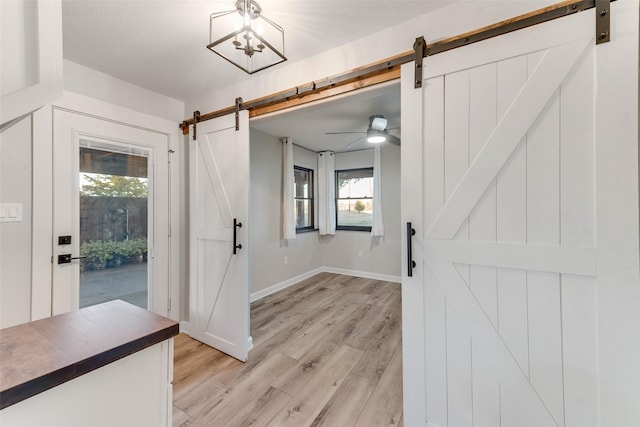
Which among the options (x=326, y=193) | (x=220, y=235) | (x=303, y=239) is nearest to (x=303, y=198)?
(x=326, y=193)

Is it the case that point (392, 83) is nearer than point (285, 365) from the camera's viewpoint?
Yes

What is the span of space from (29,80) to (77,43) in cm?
206

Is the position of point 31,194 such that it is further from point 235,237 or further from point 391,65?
point 391,65

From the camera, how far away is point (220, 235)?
255cm

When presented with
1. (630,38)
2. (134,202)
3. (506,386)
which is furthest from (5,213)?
(630,38)

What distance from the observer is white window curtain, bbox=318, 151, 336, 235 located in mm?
5180

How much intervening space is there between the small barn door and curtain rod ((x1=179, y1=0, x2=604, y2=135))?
1.01ft

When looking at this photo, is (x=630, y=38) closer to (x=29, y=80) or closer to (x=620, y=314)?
(x=620, y=314)

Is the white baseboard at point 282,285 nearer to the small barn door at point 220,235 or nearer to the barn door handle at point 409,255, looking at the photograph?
the small barn door at point 220,235

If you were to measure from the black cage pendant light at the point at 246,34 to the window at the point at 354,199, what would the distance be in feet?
10.7

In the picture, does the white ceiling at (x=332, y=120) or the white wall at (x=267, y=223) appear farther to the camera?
the white wall at (x=267, y=223)

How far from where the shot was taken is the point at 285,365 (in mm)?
2289

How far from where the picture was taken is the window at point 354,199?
201 inches

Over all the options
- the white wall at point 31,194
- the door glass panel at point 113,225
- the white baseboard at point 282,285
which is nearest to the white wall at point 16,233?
the white wall at point 31,194
